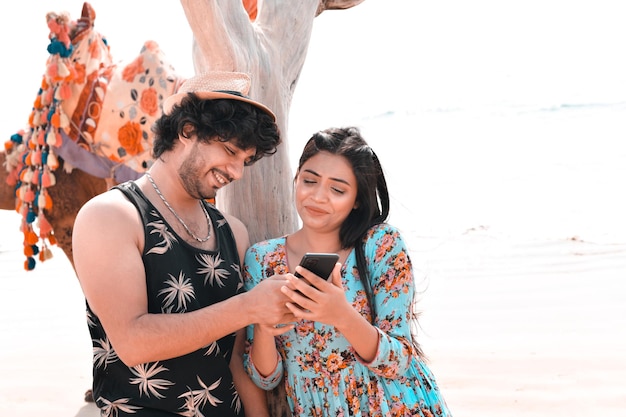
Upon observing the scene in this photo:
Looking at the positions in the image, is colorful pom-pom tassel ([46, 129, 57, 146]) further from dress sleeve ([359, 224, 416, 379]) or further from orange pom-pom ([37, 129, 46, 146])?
dress sleeve ([359, 224, 416, 379])

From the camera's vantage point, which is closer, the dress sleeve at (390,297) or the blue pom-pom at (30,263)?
the dress sleeve at (390,297)

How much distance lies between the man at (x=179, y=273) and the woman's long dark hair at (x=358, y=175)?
18 cm

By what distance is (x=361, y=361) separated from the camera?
6.90 feet

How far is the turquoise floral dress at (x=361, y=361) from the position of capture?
217cm

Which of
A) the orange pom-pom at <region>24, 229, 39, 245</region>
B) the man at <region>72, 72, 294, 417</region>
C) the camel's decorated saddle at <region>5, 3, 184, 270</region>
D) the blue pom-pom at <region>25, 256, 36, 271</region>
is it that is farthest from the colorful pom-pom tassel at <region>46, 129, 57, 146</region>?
the man at <region>72, 72, 294, 417</region>

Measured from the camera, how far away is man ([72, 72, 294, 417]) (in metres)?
1.86

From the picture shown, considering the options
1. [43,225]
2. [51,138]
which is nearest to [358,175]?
[51,138]

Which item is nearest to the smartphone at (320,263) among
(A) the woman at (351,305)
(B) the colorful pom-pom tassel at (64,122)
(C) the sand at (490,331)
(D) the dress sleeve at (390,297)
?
(A) the woman at (351,305)

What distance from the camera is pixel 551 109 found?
1948 cm

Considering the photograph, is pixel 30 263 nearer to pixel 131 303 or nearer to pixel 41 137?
pixel 41 137

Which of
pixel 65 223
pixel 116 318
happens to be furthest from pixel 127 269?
pixel 65 223

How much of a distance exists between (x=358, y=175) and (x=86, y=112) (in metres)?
2.36

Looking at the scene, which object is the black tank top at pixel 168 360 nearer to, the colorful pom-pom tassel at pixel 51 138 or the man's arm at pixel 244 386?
the man's arm at pixel 244 386

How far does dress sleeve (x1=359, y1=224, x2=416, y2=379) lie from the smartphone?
0.96 feet
